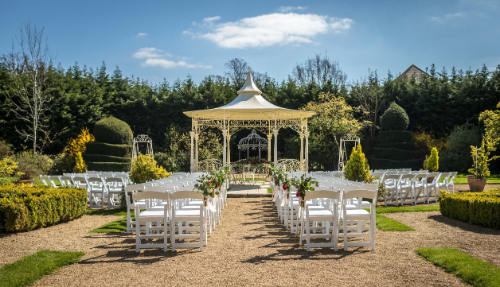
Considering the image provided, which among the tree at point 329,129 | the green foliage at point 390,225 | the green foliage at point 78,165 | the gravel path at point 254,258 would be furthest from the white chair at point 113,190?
the tree at point 329,129

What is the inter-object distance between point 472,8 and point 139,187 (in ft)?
45.4

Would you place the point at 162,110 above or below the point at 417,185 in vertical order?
above

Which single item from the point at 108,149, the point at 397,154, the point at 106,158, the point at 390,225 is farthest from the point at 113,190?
the point at 397,154

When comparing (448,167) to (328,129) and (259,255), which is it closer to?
(328,129)

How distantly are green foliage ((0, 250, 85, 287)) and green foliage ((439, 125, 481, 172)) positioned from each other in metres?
18.9

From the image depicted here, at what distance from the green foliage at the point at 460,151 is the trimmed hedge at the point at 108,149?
53.9 ft

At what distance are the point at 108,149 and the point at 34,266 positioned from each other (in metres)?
15.3

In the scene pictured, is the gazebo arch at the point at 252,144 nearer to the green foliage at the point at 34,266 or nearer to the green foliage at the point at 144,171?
the green foliage at the point at 144,171

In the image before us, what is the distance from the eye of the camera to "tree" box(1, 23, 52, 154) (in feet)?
65.5

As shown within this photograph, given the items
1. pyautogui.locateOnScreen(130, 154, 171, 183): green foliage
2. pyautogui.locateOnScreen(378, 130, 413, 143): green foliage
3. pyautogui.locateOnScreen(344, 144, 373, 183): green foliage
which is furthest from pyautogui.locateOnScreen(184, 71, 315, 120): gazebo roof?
pyautogui.locateOnScreen(378, 130, 413, 143): green foliage

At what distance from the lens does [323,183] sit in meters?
8.03

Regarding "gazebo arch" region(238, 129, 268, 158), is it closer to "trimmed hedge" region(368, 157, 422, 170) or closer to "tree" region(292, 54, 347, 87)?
"trimmed hedge" region(368, 157, 422, 170)

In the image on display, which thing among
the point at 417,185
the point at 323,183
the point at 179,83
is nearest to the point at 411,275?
the point at 323,183

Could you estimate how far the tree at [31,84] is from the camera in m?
20.0
